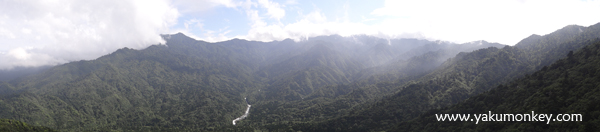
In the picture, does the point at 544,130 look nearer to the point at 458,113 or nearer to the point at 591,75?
the point at 591,75

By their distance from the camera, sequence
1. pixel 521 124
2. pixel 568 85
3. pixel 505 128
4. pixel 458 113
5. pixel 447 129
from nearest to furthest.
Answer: pixel 521 124
pixel 505 128
pixel 568 85
pixel 447 129
pixel 458 113

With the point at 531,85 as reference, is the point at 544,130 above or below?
below

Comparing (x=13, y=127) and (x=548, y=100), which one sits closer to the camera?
(x=548, y=100)

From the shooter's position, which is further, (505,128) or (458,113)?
(458,113)

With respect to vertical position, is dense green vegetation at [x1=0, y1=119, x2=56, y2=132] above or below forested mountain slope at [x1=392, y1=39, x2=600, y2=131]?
below

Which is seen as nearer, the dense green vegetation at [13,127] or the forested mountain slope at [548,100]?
the forested mountain slope at [548,100]

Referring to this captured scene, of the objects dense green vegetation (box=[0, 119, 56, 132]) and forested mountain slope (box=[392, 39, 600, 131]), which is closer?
forested mountain slope (box=[392, 39, 600, 131])

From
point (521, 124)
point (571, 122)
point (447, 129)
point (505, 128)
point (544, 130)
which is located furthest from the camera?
point (447, 129)

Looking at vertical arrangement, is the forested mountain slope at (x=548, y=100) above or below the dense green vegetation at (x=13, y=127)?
above

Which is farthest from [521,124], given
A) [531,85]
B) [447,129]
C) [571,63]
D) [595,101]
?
[571,63]

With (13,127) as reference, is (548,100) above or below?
above

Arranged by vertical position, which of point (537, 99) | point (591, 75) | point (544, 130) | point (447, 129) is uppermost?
point (591, 75)
